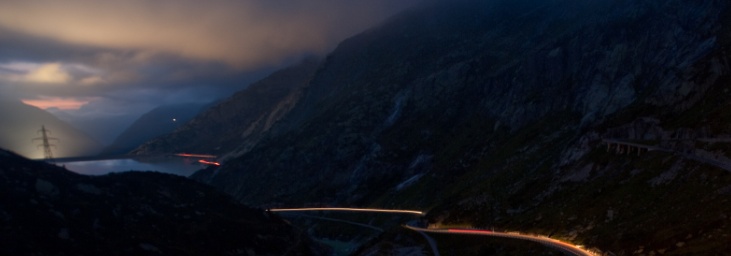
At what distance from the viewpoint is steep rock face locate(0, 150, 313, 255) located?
71125mm

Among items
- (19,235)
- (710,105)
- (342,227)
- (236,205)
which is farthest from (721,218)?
(342,227)

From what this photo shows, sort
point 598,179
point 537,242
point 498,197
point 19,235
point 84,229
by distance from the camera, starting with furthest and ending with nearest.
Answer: point 498,197, point 598,179, point 84,229, point 537,242, point 19,235

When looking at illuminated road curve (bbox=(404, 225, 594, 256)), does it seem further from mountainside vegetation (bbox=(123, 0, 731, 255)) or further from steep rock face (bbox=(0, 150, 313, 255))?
steep rock face (bbox=(0, 150, 313, 255))

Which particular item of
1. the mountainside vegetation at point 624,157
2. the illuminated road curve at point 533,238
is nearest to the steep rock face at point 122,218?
the illuminated road curve at point 533,238

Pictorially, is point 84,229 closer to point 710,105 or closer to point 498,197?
point 498,197

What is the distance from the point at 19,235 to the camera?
66.7m

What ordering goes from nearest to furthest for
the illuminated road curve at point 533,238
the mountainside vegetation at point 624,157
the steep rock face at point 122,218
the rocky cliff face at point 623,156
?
the mountainside vegetation at point 624,157
the rocky cliff face at point 623,156
the illuminated road curve at point 533,238
the steep rock face at point 122,218

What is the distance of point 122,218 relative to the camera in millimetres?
85625

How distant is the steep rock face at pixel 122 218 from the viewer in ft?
233

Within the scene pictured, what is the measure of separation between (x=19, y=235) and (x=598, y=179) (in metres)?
83.4

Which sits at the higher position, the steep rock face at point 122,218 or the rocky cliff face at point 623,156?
the steep rock face at point 122,218

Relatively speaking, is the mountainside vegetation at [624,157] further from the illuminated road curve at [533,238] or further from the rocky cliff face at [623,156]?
the illuminated road curve at [533,238]

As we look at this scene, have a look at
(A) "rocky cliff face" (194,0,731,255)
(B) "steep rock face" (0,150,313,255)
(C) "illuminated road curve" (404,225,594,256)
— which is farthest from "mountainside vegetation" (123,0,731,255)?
(B) "steep rock face" (0,150,313,255)

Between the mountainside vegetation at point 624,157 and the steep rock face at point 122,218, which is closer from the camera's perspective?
the mountainside vegetation at point 624,157
